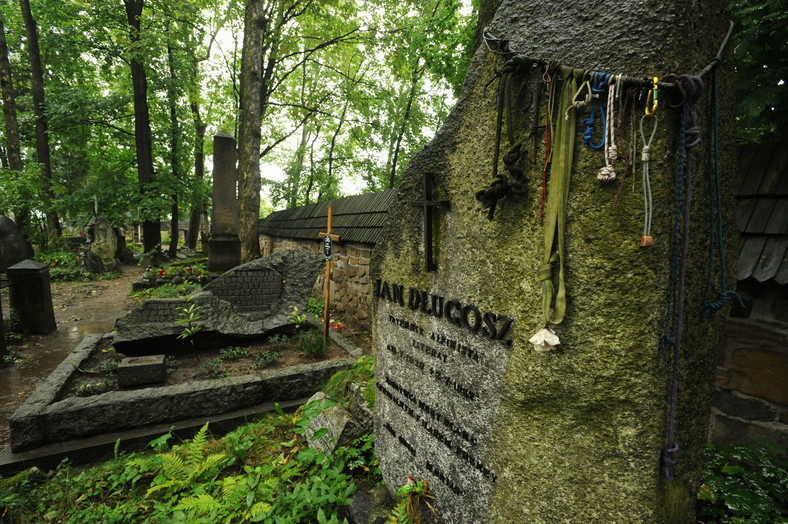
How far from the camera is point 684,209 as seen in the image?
42.8 inches

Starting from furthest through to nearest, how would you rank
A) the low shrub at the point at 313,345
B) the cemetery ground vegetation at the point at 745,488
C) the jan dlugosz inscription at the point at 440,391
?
the low shrub at the point at 313,345, the cemetery ground vegetation at the point at 745,488, the jan dlugosz inscription at the point at 440,391

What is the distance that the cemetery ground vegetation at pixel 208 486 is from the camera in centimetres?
210

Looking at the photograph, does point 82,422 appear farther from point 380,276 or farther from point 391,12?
point 391,12

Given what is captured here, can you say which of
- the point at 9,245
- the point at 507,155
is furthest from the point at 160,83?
the point at 507,155

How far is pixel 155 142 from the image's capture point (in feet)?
41.3

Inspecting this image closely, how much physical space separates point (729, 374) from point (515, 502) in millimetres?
2143

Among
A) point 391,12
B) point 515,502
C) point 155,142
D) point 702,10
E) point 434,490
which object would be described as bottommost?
point 434,490

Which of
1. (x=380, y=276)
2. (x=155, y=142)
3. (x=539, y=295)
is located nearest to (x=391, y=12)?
(x=155, y=142)

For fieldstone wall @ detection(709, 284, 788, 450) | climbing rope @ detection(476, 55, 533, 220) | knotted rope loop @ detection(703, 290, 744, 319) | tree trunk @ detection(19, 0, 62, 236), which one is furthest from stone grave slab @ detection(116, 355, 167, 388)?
tree trunk @ detection(19, 0, 62, 236)

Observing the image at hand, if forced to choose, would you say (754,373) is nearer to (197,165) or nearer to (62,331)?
(62,331)

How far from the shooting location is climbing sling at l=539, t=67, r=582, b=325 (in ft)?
3.89

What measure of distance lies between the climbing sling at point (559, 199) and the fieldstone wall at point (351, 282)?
4753 millimetres

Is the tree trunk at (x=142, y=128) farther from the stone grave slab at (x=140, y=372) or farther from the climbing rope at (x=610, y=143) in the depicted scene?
the climbing rope at (x=610, y=143)

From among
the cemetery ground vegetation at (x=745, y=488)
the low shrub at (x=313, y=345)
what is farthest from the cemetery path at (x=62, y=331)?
the cemetery ground vegetation at (x=745, y=488)
